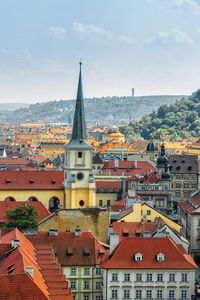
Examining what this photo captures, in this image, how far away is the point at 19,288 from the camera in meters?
38.3

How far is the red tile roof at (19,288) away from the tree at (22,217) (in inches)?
1275

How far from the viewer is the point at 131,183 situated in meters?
102

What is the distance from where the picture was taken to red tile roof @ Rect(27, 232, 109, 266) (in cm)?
5872

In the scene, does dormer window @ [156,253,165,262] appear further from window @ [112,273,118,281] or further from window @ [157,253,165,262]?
window @ [112,273,118,281]

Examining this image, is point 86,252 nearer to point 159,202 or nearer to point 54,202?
point 54,202

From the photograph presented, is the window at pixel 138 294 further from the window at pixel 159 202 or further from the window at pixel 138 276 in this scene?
the window at pixel 159 202

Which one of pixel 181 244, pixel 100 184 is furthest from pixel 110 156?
pixel 181 244

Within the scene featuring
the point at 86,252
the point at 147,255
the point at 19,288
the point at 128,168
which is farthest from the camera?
the point at 128,168

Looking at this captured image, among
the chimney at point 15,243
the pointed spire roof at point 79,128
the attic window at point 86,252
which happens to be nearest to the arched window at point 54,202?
the pointed spire roof at point 79,128

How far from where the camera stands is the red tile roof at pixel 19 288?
37653 millimetres

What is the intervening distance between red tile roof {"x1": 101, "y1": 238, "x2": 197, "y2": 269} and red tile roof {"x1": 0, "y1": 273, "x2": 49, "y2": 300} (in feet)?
56.9

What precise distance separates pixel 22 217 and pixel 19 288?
34.6 meters

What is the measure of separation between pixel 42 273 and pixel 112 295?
964cm

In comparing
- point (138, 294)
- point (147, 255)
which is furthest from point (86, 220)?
point (138, 294)
